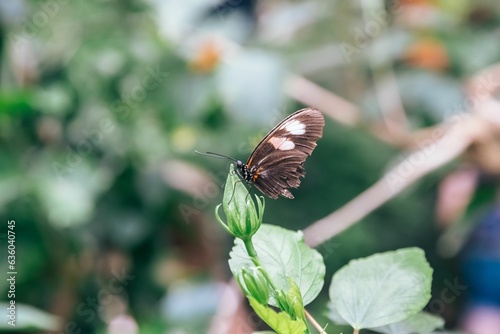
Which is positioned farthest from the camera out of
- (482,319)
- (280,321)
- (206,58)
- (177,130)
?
(482,319)

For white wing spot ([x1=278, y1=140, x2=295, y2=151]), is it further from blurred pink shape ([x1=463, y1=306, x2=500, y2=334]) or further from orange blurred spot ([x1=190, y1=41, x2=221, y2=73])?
blurred pink shape ([x1=463, y1=306, x2=500, y2=334])

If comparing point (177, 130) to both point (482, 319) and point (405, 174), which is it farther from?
point (482, 319)

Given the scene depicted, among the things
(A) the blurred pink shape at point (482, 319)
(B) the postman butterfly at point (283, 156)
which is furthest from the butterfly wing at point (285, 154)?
(A) the blurred pink shape at point (482, 319)

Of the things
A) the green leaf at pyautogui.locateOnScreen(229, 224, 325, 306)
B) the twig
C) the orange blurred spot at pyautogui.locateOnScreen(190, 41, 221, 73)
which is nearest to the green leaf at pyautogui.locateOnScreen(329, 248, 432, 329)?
the green leaf at pyautogui.locateOnScreen(229, 224, 325, 306)

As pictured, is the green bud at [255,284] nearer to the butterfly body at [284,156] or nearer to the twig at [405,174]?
the butterfly body at [284,156]

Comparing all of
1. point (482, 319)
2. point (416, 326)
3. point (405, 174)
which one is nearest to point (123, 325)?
point (405, 174)

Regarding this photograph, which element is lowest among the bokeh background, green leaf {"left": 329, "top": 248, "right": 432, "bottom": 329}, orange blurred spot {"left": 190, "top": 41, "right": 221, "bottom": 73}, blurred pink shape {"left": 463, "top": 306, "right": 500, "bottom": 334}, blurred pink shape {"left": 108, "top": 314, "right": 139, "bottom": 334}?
blurred pink shape {"left": 463, "top": 306, "right": 500, "bottom": 334}
